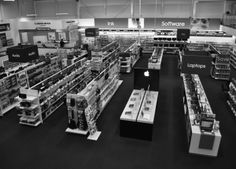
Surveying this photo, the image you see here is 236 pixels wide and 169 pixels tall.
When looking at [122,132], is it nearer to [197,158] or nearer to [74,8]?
[197,158]

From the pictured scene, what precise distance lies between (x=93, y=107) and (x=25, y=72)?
17.5ft

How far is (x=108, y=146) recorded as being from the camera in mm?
7199

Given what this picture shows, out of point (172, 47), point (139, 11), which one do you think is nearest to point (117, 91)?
point (172, 47)

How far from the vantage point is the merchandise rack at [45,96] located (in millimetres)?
8422

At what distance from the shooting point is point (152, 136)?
7.74m

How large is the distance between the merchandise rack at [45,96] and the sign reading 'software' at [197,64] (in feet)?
15.0

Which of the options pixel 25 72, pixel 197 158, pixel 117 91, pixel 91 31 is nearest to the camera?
pixel 197 158

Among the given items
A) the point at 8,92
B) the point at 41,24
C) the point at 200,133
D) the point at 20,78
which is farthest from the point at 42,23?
the point at 200,133

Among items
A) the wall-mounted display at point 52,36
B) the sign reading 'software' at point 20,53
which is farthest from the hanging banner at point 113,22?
the sign reading 'software' at point 20,53

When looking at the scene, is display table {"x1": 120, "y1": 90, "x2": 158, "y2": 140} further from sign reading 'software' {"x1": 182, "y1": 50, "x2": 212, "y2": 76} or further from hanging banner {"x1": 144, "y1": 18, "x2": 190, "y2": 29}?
hanging banner {"x1": 144, "y1": 18, "x2": 190, "y2": 29}

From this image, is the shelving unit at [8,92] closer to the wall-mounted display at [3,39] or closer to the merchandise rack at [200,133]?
the merchandise rack at [200,133]

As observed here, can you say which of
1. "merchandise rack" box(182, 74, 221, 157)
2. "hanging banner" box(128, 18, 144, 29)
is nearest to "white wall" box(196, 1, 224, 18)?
"hanging banner" box(128, 18, 144, 29)

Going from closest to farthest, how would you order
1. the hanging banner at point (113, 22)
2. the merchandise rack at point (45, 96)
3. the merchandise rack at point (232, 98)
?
the merchandise rack at point (45, 96) → the merchandise rack at point (232, 98) → the hanging banner at point (113, 22)

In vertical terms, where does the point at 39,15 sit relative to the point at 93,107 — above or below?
above
